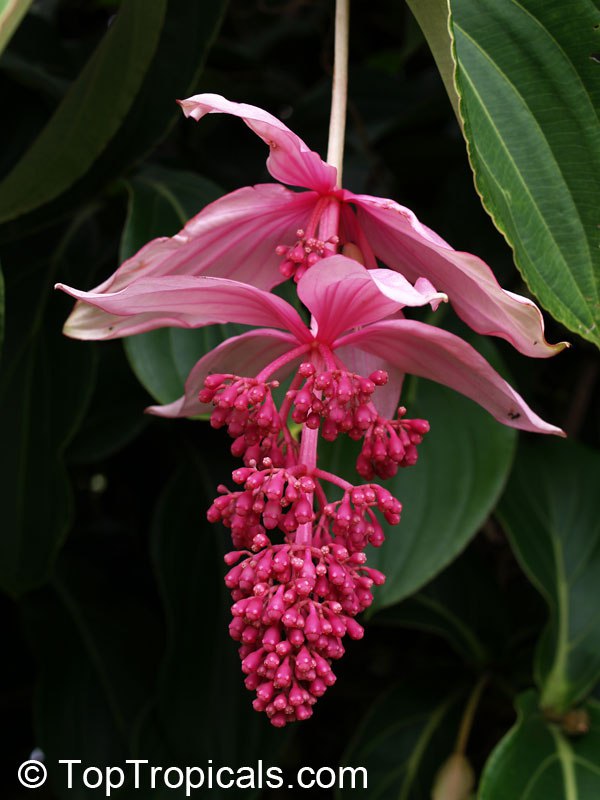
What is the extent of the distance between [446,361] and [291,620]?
165 mm

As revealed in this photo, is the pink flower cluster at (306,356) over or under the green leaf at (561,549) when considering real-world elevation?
over

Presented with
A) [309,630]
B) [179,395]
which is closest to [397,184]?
[179,395]

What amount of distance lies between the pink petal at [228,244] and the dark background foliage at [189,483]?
9.5 inches

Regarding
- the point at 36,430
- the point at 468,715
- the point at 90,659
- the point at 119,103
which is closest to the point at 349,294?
the point at 119,103

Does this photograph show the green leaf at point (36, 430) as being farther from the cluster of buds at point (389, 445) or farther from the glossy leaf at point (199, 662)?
the cluster of buds at point (389, 445)

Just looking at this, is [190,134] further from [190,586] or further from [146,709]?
[146,709]

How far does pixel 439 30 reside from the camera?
471 millimetres

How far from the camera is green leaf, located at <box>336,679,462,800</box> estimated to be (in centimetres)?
95

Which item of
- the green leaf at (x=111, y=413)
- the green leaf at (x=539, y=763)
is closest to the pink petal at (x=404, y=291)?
the green leaf at (x=539, y=763)

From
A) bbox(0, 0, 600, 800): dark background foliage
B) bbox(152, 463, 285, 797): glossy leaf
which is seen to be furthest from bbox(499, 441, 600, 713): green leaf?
bbox(152, 463, 285, 797): glossy leaf

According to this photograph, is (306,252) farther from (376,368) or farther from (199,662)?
(199,662)

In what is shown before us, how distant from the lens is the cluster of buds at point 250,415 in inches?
16.8

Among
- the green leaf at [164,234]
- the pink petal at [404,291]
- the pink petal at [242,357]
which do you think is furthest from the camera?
the green leaf at [164,234]

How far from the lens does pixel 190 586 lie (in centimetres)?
94
